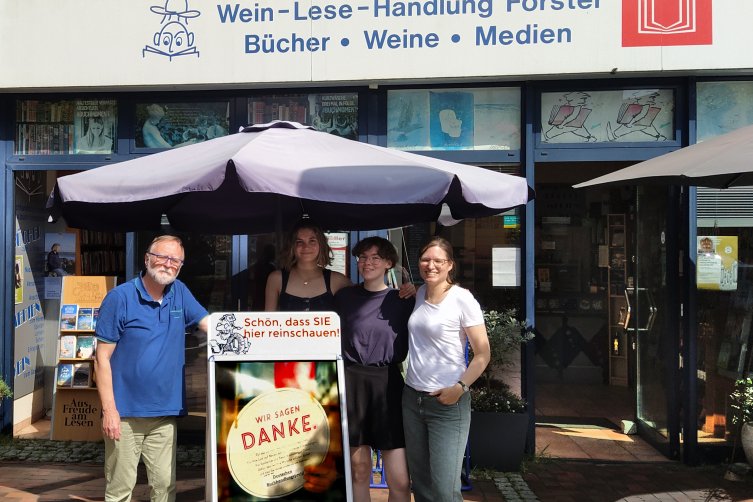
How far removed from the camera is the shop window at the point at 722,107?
5.53m

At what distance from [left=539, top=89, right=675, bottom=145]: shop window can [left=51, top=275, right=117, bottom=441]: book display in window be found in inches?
158

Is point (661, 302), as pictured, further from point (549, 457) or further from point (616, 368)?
point (616, 368)

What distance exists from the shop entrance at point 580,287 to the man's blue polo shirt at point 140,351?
17.8 feet

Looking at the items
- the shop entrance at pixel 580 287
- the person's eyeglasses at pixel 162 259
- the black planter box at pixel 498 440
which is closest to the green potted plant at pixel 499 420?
the black planter box at pixel 498 440

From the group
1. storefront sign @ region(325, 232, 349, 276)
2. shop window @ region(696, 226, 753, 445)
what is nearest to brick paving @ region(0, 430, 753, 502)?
shop window @ region(696, 226, 753, 445)

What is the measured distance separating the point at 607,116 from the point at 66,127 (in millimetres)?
4578

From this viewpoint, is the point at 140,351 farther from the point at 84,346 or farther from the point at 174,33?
the point at 174,33

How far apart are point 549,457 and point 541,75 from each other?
9.96 feet

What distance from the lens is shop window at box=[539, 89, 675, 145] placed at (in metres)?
5.62

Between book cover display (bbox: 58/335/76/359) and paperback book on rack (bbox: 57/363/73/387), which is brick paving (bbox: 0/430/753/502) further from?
book cover display (bbox: 58/335/76/359)

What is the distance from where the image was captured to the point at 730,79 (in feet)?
18.2

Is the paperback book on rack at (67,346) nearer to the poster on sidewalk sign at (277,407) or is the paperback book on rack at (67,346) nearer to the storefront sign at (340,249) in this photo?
the storefront sign at (340,249)

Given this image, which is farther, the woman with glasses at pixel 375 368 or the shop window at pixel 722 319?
the shop window at pixel 722 319

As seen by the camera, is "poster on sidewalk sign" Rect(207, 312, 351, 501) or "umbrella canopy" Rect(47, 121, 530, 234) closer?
"umbrella canopy" Rect(47, 121, 530, 234)
